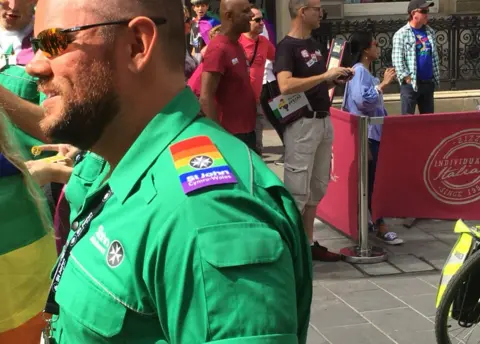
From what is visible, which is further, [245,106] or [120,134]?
[245,106]

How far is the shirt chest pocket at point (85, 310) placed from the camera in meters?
1.40

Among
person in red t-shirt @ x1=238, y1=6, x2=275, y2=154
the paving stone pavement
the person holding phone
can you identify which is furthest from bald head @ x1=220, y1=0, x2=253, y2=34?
the paving stone pavement

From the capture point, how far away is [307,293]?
161cm

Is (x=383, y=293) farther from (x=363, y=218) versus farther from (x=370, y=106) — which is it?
(x=370, y=106)

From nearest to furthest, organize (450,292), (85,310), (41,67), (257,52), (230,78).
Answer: (85,310) → (41,67) → (450,292) → (230,78) → (257,52)

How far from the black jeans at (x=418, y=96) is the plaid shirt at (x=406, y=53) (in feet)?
0.32

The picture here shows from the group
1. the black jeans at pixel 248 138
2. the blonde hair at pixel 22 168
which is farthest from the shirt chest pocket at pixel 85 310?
the black jeans at pixel 248 138

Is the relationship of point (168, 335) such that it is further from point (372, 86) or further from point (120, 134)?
point (372, 86)

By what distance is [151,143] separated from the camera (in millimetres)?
1512

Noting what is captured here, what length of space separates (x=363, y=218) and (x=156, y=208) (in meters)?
4.97

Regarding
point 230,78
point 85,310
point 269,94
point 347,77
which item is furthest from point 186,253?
point 269,94

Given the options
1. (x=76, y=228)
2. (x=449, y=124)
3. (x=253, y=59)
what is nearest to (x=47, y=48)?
(x=76, y=228)

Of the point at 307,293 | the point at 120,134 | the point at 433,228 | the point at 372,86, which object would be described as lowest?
the point at 433,228

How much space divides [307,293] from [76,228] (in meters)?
0.48
